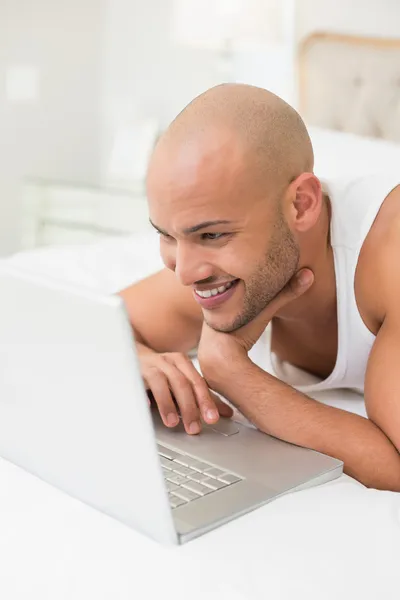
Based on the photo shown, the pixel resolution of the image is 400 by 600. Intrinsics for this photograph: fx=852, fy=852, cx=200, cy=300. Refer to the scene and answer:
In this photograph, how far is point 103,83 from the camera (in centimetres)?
→ 363

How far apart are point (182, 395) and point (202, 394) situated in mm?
29

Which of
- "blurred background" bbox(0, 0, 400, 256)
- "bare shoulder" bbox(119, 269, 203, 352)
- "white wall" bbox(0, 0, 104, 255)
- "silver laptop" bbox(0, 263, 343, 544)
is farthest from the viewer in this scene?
"white wall" bbox(0, 0, 104, 255)

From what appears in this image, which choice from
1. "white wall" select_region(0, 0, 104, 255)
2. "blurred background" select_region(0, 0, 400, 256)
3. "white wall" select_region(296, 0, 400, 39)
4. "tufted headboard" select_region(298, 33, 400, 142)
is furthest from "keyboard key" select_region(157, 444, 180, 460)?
"white wall" select_region(0, 0, 104, 255)

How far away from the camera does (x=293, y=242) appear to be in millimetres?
1361

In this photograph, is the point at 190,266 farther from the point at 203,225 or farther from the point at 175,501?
the point at 175,501

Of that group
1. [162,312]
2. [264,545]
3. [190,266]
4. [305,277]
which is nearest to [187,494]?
[264,545]

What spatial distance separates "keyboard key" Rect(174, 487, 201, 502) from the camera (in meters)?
0.99

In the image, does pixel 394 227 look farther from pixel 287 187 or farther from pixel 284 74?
pixel 284 74

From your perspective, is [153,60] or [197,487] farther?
[153,60]

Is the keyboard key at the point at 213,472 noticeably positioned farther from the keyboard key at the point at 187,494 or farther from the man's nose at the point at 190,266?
the man's nose at the point at 190,266

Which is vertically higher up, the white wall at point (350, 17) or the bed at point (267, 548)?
the white wall at point (350, 17)

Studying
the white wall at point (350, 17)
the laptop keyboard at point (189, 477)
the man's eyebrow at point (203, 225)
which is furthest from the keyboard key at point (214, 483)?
the white wall at point (350, 17)

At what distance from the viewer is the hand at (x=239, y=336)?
51.5 inches

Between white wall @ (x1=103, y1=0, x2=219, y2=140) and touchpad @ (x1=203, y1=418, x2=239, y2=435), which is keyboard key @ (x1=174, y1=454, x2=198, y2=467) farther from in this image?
white wall @ (x1=103, y1=0, x2=219, y2=140)
